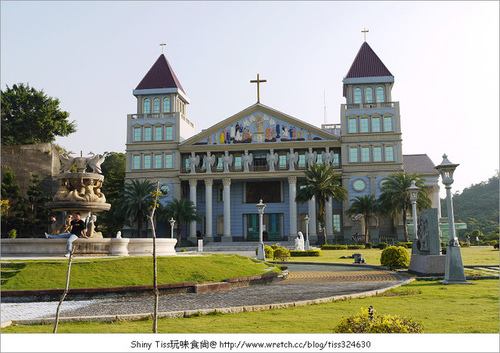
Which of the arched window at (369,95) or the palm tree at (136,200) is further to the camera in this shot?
the arched window at (369,95)

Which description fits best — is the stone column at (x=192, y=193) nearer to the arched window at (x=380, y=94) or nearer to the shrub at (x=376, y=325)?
the arched window at (x=380, y=94)

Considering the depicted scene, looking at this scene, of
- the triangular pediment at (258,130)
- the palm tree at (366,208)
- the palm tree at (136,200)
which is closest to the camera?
the palm tree at (366,208)

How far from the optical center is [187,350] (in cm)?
493

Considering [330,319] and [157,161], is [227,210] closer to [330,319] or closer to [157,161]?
[157,161]

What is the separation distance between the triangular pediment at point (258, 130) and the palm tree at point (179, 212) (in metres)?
7.87

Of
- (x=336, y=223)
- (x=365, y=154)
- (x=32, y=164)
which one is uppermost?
(x=365, y=154)

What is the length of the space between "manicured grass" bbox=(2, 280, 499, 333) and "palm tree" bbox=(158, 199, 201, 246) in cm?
3886

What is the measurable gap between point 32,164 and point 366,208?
32642mm

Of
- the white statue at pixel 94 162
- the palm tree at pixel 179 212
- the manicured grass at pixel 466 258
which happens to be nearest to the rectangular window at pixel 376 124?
the manicured grass at pixel 466 258

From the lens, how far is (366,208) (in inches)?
1874

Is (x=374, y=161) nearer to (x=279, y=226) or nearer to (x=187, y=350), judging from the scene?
(x=279, y=226)

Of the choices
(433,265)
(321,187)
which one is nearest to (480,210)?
(321,187)

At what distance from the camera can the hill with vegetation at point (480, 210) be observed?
59.8m

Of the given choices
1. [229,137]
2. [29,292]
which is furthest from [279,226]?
[29,292]
